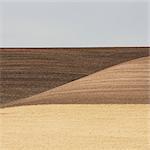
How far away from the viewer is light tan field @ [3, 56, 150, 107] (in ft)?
11.8

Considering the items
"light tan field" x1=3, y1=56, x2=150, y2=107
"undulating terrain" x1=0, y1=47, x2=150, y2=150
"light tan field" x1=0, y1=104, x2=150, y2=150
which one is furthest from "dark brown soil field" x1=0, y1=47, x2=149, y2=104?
"light tan field" x1=0, y1=104, x2=150, y2=150

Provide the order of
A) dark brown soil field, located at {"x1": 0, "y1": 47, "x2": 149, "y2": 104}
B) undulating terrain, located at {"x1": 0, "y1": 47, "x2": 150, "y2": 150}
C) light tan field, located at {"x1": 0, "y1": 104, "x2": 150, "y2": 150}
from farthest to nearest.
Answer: dark brown soil field, located at {"x1": 0, "y1": 47, "x2": 149, "y2": 104}
undulating terrain, located at {"x1": 0, "y1": 47, "x2": 150, "y2": 150}
light tan field, located at {"x1": 0, "y1": 104, "x2": 150, "y2": 150}

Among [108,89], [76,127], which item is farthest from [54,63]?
[76,127]

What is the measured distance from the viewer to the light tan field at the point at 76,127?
2314 mm

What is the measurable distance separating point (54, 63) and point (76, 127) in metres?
1.98

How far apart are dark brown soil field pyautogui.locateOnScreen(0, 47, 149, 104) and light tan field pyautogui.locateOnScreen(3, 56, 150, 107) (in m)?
0.20

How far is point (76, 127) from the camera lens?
2.72 m

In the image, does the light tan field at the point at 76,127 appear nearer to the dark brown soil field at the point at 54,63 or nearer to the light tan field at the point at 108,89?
the light tan field at the point at 108,89

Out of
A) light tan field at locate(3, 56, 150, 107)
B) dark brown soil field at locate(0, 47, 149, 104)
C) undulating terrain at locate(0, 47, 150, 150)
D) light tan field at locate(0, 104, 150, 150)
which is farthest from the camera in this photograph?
dark brown soil field at locate(0, 47, 149, 104)

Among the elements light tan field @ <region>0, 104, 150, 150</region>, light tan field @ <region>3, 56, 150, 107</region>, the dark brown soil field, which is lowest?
light tan field @ <region>0, 104, 150, 150</region>

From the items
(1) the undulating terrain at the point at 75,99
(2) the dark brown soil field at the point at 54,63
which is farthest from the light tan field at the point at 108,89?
(2) the dark brown soil field at the point at 54,63

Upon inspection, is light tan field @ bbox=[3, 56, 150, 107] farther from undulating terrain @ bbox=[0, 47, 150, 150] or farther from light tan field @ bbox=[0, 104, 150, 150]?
light tan field @ bbox=[0, 104, 150, 150]

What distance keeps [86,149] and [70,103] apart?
1339 mm

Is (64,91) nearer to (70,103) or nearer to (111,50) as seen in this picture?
A: (70,103)
